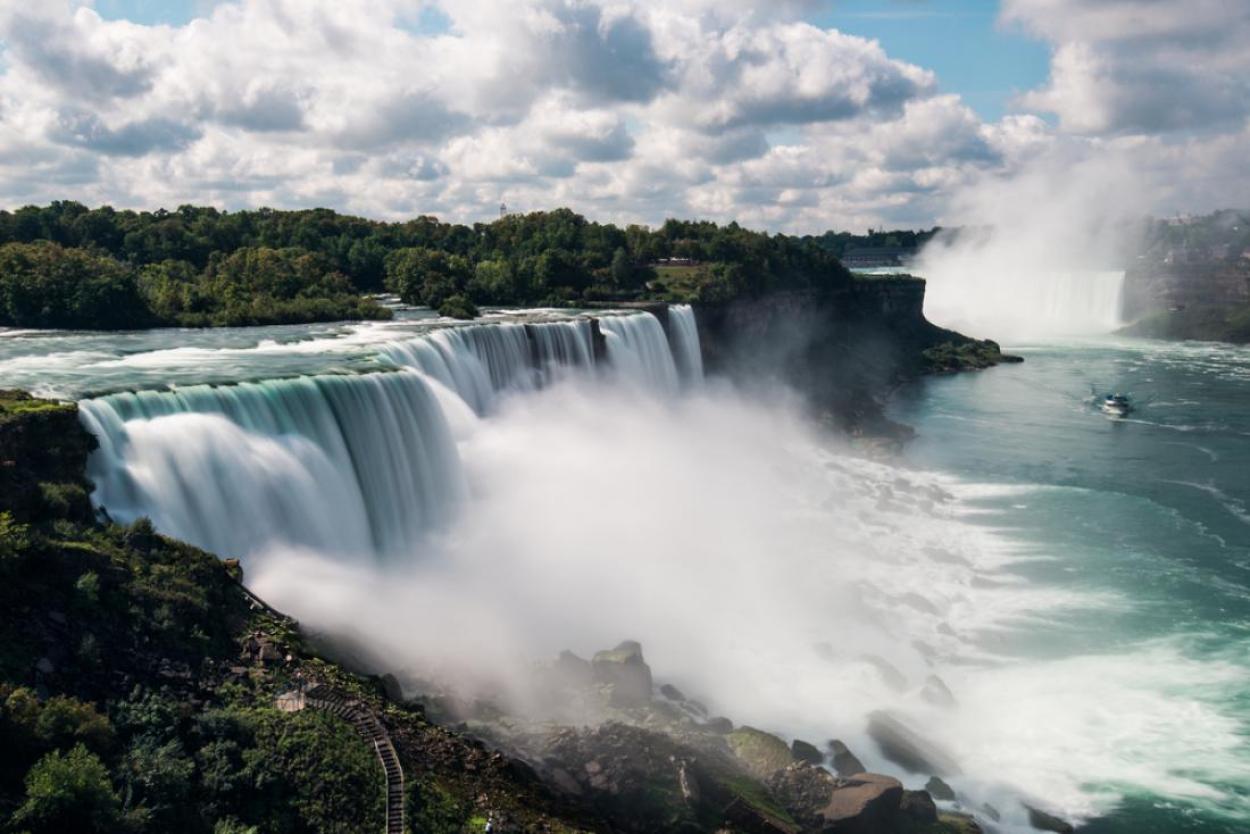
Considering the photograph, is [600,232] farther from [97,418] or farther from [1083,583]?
[97,418]

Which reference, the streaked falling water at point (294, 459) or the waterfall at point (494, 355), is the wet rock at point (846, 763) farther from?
the waterfall at point (494, 355)

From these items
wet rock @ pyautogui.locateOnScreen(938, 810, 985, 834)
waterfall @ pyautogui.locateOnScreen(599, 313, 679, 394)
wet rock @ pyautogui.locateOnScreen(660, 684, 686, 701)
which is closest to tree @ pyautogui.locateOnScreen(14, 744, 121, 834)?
wet rock @ pyautogui.locateOnScreen(660, 684, 686, 701)

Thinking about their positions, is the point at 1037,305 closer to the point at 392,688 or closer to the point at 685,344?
the point at 685,344

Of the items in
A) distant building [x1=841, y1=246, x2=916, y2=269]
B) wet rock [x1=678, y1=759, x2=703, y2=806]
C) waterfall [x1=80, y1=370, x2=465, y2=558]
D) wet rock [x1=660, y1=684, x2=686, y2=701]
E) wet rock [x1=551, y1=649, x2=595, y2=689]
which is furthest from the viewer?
distant building [x1=841, y1=246, x2=916, y2=269]

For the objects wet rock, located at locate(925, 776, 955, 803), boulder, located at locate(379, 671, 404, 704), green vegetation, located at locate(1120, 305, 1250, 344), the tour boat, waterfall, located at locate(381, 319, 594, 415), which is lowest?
wet rock, located at locate(925, 776, 955, 803)

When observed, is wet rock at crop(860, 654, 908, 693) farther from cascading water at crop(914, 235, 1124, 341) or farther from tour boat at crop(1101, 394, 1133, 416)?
cascading water at crop(914, 235, 1124, 341)
